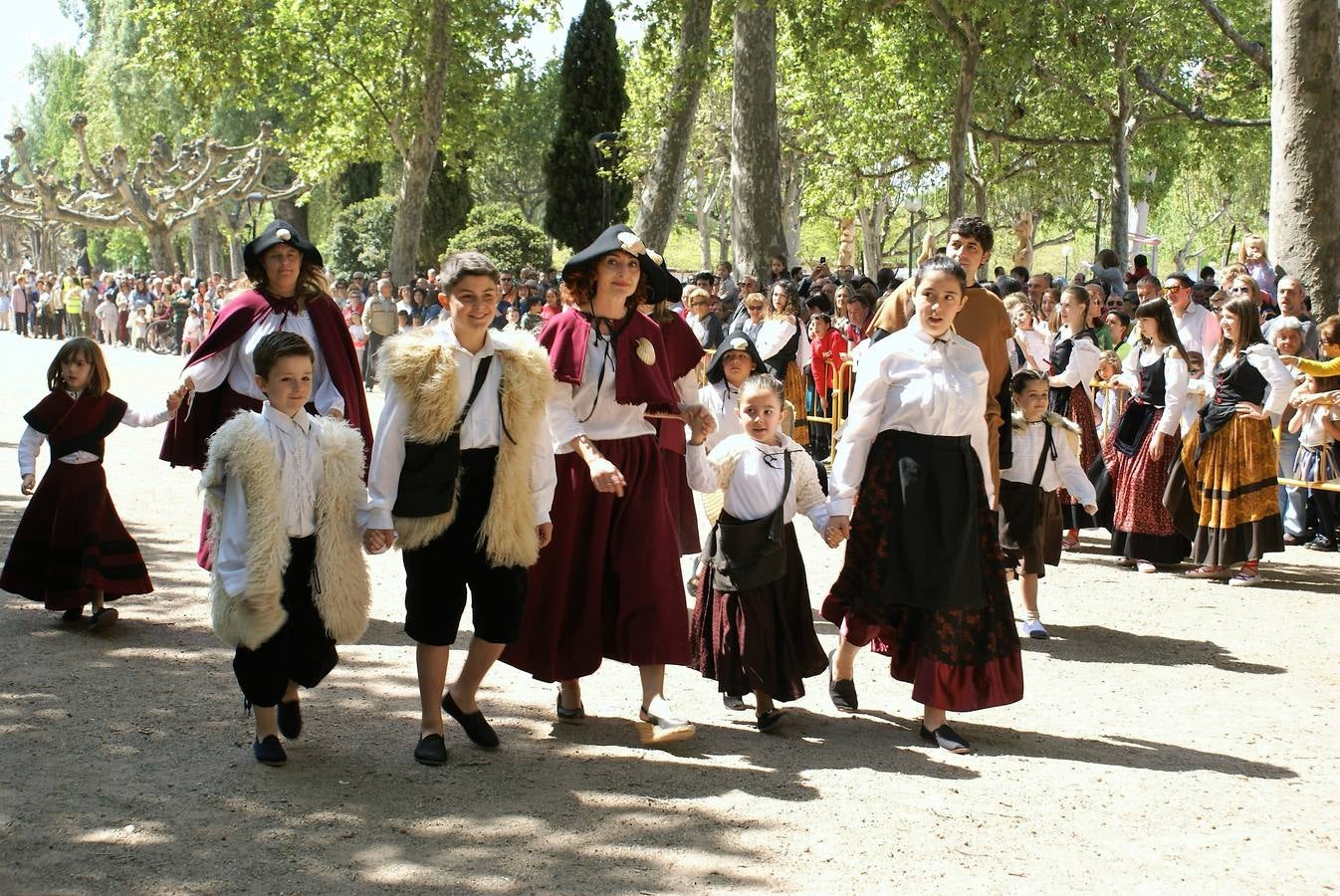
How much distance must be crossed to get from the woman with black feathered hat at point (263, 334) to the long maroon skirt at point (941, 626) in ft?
7.92

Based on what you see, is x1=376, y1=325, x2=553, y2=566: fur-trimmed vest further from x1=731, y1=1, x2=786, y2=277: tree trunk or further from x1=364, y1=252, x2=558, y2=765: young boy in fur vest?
x1=731, y1=1, x2=786, y2=277: tree trunk

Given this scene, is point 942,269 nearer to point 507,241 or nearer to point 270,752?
point 270,752

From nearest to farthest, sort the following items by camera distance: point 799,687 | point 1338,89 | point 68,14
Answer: point 799,687, point 1338,89, point 68,14

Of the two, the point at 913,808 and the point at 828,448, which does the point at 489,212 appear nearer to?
the point at 828,448

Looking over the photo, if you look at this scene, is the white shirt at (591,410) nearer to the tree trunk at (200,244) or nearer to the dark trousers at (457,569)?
the dark trousers at (457,569)

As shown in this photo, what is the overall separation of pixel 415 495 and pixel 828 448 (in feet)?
33.7

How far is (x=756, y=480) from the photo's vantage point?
6051 millimetres

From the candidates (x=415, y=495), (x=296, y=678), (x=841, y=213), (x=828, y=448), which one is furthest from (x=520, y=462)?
(x=841, y=213)

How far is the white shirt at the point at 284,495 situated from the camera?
5.20 metres

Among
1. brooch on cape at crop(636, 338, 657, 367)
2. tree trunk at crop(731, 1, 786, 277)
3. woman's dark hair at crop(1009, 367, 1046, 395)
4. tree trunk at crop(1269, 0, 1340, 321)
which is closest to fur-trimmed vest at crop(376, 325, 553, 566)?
brooch on cape at crop(636, 338, 657, 367)

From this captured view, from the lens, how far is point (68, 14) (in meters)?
62.7

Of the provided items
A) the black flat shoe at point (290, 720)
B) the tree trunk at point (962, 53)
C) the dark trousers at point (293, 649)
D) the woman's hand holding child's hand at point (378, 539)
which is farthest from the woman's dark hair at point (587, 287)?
the tree trunk at point (962, 53)

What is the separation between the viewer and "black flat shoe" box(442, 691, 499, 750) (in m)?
5.68

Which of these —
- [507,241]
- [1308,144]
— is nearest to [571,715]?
[1308,144]
